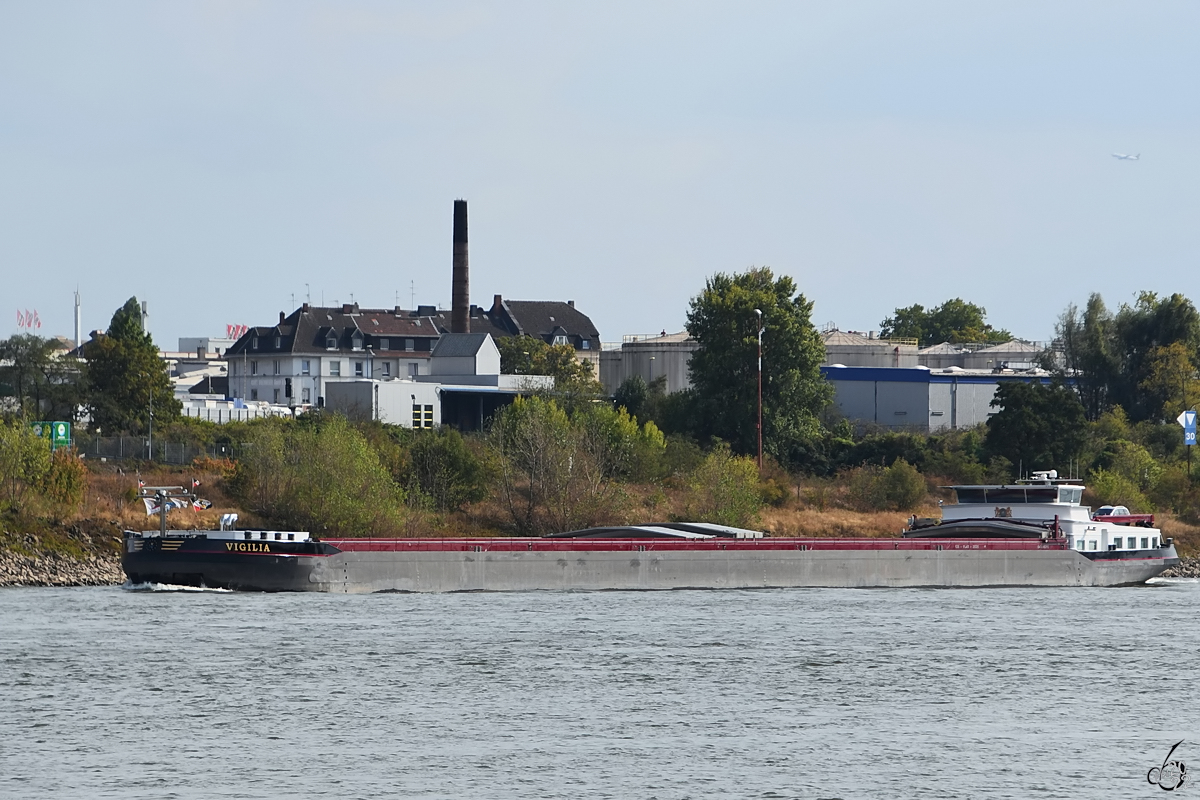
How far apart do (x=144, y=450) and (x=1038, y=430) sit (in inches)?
1801

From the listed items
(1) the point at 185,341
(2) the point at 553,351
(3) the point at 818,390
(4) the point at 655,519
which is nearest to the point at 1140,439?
(3) the point at 818,390

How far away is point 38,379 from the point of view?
93625 mm

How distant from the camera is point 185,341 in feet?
640

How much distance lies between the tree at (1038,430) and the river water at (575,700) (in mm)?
40907

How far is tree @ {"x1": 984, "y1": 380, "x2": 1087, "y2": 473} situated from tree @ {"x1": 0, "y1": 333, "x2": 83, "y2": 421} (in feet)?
162

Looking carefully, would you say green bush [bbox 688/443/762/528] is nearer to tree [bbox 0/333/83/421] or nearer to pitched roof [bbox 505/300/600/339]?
tree [bbox 0/333/83/421]

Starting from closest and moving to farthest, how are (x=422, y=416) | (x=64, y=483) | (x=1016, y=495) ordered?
(x=64, y=483), (x=1016, y=495), (x=422, y=416)

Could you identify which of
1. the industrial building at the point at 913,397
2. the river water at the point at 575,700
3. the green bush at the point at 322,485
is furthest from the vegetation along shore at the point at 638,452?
the river water at the point at 575,700

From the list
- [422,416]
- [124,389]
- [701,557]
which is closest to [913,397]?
[422,416]

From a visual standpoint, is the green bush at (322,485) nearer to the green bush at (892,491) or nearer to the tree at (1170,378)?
the green bush at (892,491)

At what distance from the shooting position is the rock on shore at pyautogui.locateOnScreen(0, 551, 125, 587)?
57.3m

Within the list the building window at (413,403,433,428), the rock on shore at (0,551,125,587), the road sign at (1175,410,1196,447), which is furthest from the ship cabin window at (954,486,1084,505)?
the building window at (413,403,433,428)

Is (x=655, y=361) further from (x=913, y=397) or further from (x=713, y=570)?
(x=713, y=570)

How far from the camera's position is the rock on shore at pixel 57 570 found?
57312 millimetres
